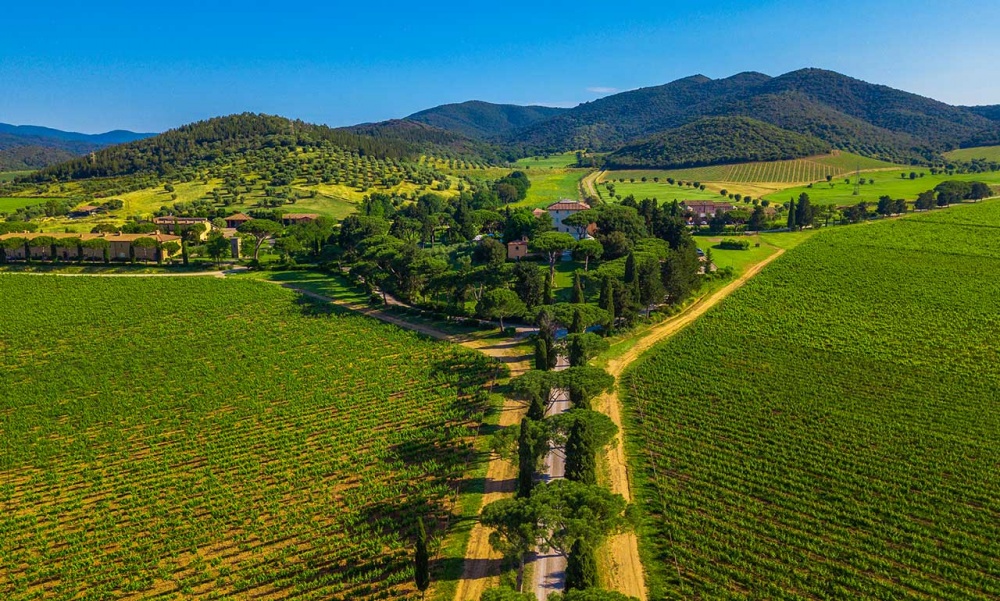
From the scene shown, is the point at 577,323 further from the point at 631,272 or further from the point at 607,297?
the point at 631,272

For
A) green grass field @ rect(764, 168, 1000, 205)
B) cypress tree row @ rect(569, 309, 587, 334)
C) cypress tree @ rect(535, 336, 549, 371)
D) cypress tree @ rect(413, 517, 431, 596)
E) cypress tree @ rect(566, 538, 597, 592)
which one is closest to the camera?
cypress tree @ rect(566, 538, 597, 592)

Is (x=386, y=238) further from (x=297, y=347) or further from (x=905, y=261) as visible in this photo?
(x=905, y=261)

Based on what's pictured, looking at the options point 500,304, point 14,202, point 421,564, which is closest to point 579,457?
point 421,564

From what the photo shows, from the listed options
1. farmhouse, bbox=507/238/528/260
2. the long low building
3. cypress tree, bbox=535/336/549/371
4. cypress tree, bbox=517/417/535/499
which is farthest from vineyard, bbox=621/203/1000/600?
the long low building

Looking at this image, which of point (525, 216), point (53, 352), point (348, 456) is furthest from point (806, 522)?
point (525, 216)

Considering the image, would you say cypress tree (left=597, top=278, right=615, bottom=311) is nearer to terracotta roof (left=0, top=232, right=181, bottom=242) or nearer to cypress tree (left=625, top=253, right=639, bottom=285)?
cypress tree (left=625, top=253, right=639, bottom=285)

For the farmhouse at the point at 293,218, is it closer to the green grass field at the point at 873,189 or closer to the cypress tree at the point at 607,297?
the cypress tree at the point at 607,297
